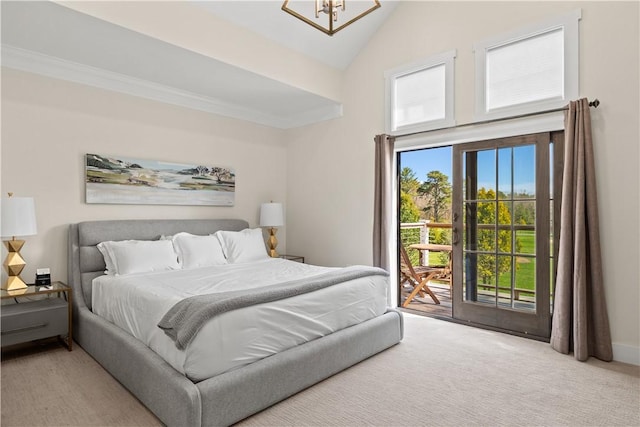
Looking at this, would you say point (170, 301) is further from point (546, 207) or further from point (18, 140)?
point (546, 207)

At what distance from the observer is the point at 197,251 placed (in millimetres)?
3904

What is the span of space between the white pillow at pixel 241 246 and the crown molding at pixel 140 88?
5.47 ft

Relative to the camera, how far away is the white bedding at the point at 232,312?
2045 millimetres

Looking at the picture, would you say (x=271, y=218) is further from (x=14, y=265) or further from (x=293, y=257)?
(x=14, y=265)

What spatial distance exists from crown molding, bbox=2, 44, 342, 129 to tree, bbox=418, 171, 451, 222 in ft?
10.9

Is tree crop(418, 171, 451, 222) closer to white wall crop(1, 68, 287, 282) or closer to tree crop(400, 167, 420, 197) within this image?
tree crop(400, 167, 420, 197)

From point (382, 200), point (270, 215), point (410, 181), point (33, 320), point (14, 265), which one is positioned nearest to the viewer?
point (33, 320)

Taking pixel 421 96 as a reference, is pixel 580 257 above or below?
below

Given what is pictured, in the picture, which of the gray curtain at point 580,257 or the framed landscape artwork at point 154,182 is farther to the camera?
the framed landscape artwork at point 154,182

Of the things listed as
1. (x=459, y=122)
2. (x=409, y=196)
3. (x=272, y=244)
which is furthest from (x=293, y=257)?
(x=409, y=196)

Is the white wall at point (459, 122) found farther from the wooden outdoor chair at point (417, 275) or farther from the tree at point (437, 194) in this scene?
the tree at point (437, 194)

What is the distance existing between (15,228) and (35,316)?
0.73 m

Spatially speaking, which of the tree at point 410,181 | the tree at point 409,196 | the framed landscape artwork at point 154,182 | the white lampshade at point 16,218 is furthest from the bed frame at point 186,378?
the tree at point 410,181

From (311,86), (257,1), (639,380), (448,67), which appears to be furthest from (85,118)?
(639,380)
